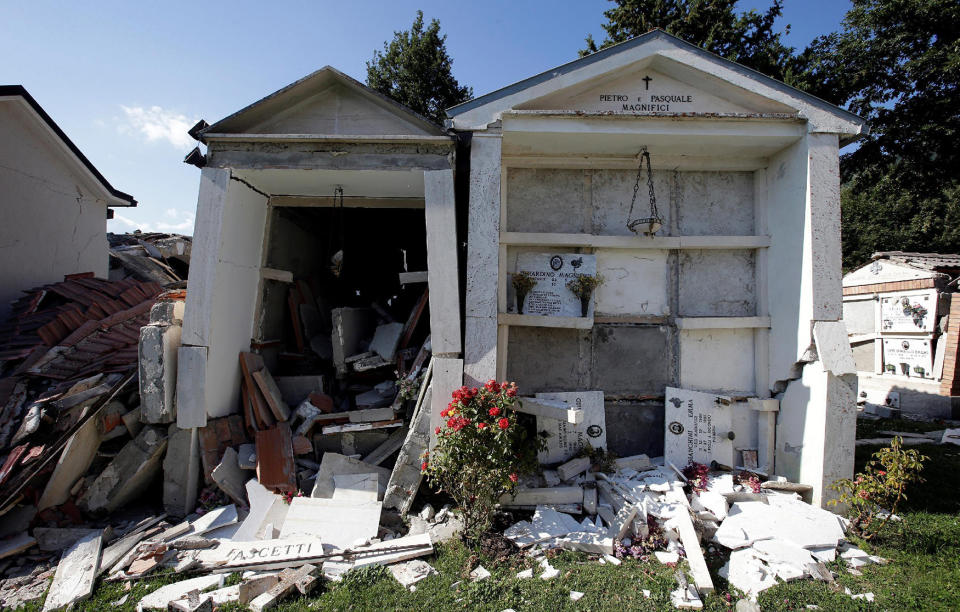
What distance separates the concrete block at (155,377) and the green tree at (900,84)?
15.4 meters

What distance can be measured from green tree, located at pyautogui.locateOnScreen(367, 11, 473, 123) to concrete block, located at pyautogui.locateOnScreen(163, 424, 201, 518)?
43.5 feet

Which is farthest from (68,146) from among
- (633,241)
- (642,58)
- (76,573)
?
(633,241)

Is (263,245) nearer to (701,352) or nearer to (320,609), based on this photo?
(320,609)

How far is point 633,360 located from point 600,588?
310 cm

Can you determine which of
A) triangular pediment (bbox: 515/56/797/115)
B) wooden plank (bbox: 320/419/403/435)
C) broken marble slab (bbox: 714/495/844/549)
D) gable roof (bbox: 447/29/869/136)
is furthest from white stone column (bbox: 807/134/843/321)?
wooden plank (bbox: 320/419/403/435)

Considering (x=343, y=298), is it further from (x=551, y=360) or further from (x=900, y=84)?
(x=900, y=84)

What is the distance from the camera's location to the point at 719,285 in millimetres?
6102

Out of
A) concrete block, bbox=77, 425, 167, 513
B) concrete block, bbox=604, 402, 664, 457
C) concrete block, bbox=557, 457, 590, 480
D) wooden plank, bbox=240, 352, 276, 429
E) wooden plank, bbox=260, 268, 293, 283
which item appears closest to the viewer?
concrete block, bbox=77, 425, 167, 513

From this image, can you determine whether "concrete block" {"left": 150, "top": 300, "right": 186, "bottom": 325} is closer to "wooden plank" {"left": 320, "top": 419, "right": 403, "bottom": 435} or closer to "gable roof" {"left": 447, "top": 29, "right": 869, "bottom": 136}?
"wooden plank" {"left": 320, "top": 419, "right": 403, "bottom": 435}

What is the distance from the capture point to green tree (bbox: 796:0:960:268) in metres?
12.5

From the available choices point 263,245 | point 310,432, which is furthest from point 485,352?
point 263,245

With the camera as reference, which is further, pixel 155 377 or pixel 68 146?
pixel 68 146

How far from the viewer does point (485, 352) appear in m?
4.88

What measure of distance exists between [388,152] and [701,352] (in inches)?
193
